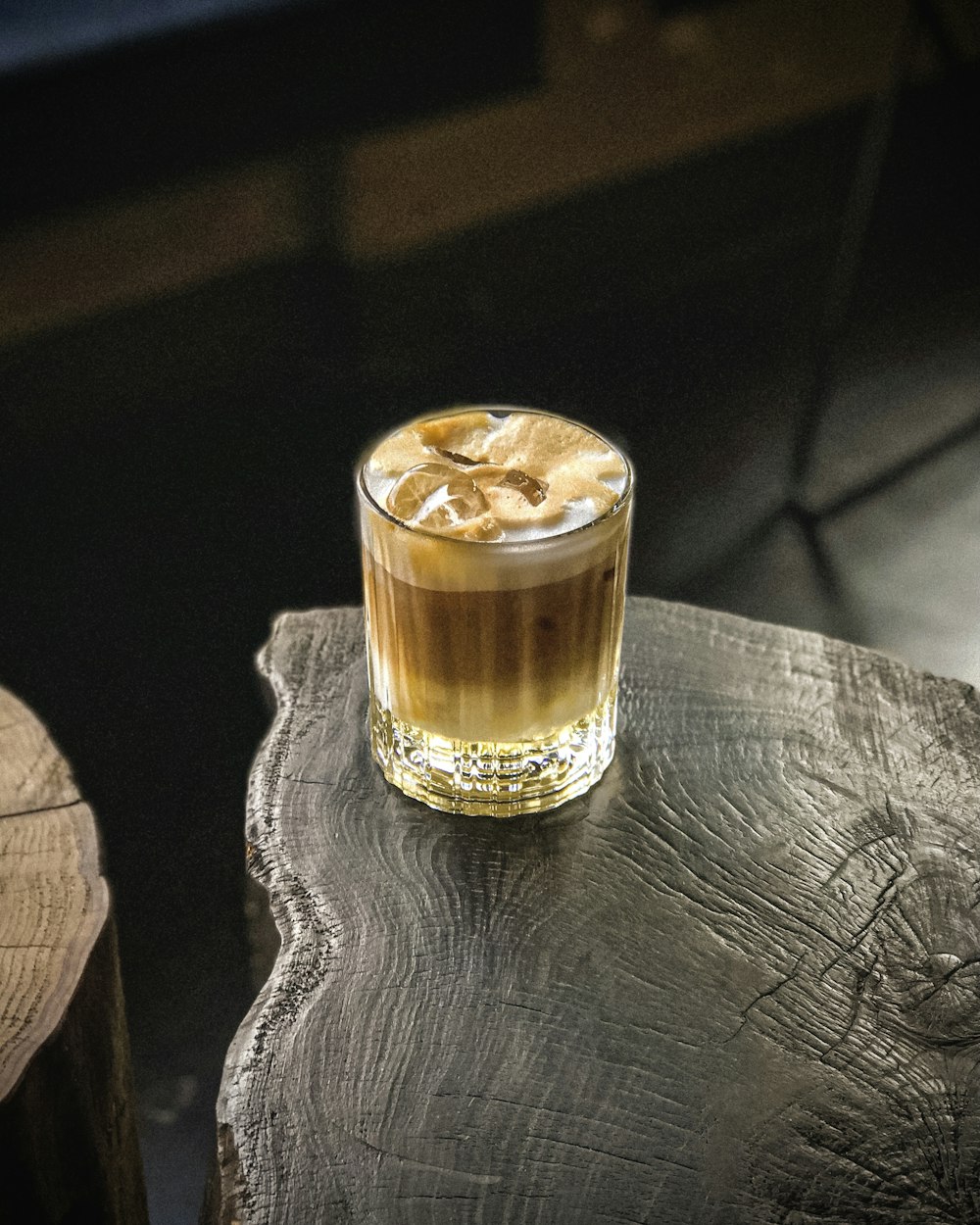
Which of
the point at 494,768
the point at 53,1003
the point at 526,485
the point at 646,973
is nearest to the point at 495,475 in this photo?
the point at 526,485

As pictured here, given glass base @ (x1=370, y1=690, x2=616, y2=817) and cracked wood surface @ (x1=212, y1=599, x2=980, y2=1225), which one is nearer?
cracked wood surface @ (x1=212, y1=599, x2=980, y2=1225)

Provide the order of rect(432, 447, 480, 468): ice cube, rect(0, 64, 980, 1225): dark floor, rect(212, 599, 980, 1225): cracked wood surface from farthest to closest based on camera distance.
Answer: rect(0, 64, 980, 1225): dark floor < rect(432, 447, 480, 468): ice cube < rect(212, 599, 980, 1225): cracked wood surface

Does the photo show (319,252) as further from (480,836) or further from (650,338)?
(480,836)

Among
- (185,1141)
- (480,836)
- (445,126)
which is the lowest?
(185,1141)

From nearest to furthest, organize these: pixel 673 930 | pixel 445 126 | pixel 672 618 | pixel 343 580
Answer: pixel 673 930, pixel 672 618, pixel 343 580, pixel 445 126

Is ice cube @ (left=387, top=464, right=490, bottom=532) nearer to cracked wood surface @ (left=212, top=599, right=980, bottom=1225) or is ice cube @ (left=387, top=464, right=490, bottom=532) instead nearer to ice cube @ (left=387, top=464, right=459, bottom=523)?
ice cube @ (left=387, top=464, right=459, bottom=523)

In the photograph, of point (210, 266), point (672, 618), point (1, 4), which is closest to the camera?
point (672, 618)

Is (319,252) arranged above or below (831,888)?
below

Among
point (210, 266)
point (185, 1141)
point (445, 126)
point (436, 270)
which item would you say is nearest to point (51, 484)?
point (210, 266)

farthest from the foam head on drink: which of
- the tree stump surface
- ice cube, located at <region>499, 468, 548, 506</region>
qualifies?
the tree stump surface
